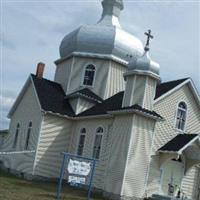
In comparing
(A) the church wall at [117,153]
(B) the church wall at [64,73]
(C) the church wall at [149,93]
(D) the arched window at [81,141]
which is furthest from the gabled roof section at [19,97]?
(C) the church wall at [149,93]

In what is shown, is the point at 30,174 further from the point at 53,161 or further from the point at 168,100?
the point at 168,100

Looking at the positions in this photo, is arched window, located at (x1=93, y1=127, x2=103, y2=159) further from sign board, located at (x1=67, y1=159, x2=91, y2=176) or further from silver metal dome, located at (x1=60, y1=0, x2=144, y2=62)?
sign board, located at (x1=67, y1=159, x2=91, y2=176)

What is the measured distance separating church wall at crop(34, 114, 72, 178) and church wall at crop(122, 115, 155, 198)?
779 centimetres

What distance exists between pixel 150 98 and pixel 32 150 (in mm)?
9581

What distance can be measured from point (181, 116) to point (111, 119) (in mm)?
4256

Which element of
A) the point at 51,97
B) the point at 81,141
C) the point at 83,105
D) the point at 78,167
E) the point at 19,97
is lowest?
the point at 78,167

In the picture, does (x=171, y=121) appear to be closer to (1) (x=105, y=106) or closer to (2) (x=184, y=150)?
(2) (x=184, y=150)

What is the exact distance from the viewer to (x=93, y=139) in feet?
93.9

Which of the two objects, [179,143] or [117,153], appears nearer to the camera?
[117,153]

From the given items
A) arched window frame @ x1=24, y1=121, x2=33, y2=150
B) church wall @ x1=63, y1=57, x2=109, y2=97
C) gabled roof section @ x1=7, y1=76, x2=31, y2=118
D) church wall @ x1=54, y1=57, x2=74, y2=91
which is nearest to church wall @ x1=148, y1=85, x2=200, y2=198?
church wall @ x1=63, y1=57, x2=109, y2=97

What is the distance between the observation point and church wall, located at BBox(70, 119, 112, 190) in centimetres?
2662

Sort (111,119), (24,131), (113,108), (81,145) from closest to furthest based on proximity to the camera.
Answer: (111,119) → (113,108) → (81,145) → (24,131)

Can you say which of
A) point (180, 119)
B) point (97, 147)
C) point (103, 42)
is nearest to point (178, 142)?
point (180, 119)

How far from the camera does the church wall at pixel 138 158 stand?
24.2 m
